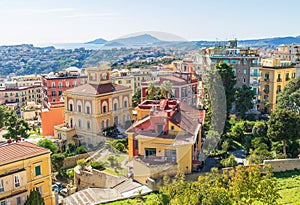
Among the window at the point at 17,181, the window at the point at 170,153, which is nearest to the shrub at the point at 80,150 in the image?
the window at the point at 17,181

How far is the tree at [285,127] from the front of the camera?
12406 millimetres

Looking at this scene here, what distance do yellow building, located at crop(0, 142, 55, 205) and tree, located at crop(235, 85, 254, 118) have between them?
11.2 meters

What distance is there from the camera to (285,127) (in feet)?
40.9

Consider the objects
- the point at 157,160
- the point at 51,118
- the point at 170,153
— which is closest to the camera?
the point at 170,153

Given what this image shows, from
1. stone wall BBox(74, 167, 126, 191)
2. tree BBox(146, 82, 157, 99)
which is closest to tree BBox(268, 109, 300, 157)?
tree BBox(146, 82, 157, 99)

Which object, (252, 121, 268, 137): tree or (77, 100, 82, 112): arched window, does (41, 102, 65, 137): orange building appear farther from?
(252, 121, 268, 137): tree

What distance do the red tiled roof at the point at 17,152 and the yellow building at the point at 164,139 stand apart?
9.04 ft

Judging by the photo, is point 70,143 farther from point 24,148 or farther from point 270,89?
point 270,89

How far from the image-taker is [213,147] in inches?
534

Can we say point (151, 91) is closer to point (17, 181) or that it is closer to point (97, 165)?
point (97, 165)

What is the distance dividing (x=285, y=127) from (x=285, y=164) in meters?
1.47

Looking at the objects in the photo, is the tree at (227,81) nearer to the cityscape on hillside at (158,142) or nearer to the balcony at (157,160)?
the cityscape on hillside at (158,142)

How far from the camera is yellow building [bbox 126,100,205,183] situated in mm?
9281

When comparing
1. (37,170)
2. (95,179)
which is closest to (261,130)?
(95,179)
